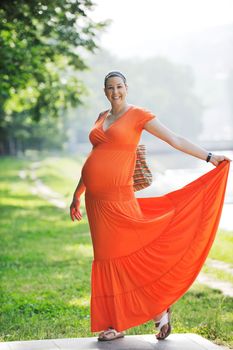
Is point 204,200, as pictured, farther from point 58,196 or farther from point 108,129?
point 58,196

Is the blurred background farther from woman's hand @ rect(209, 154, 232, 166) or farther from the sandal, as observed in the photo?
the sandal

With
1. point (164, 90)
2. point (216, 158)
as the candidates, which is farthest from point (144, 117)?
point (164, 90)

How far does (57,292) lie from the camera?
849 centimetres

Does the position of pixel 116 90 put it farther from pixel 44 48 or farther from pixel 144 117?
pixel 44 48

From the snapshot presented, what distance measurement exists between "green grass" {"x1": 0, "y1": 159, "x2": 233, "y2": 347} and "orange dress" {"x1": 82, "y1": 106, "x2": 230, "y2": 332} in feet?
2.59

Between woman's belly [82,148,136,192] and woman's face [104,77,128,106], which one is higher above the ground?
woman's face [104,77,128,106]

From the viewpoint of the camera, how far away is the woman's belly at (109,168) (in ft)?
18.0

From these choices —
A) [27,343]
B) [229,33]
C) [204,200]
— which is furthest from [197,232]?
[229,33]

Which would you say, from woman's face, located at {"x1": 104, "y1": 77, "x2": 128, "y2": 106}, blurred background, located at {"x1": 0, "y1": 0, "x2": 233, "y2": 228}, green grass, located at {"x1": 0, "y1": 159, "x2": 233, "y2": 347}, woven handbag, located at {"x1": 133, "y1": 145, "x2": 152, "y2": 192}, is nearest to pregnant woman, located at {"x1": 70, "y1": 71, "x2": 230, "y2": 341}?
woman's face, located at {"x1": 104, "y1": 77, "x2": 128, "y2": 106}

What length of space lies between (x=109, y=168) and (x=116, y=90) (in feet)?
1.94

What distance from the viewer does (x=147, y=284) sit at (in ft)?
18.1

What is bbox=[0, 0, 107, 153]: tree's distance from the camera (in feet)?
41.3

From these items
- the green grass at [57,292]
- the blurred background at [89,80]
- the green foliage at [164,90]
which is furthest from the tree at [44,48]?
the green foliage at [164,90]

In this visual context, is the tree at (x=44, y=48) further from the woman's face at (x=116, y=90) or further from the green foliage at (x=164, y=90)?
the green foliage at (x=164, y=90)
